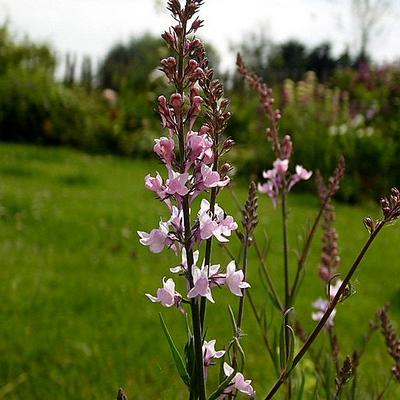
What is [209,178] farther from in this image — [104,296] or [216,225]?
[104,296]

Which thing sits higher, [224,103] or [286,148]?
[224,103]

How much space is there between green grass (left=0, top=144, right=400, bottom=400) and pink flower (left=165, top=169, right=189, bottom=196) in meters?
0.40

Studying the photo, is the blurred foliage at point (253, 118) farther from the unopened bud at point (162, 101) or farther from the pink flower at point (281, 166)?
the unopened bud at point (162, 101)

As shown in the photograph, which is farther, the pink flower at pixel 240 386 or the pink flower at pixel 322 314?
the pink flower at pixel 322 314

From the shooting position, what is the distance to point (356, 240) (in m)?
6.37

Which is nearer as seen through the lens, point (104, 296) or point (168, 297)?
point (168, 297)

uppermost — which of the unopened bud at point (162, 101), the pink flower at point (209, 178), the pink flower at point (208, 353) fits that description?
the unopened bud at point (162, 101)

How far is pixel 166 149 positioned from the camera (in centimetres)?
87

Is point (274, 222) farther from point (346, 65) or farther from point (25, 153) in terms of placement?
point (346, 65)

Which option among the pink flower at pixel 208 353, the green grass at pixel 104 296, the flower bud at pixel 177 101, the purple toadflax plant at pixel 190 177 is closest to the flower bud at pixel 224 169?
the purple toadflax plant at pixel 190 177

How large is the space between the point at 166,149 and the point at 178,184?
0.16 ft

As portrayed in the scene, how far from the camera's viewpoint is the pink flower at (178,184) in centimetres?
85

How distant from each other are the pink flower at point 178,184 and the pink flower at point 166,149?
25 mm

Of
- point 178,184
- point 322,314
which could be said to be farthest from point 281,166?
point 178,184
